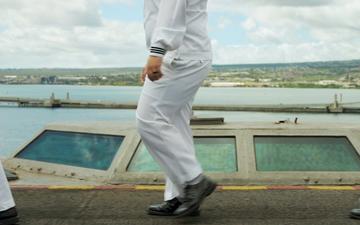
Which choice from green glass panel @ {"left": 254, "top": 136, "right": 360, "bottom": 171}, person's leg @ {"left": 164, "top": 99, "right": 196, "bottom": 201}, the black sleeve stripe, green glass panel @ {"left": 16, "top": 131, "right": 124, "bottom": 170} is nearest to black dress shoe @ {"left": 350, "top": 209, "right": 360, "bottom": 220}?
person's leg @ {"left": 164, "top": 99, "right": 196, "bottom": 201}

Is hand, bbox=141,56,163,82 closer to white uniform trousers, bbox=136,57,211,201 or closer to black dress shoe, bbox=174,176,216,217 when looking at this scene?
white uniform trousers, bbox=136,57,211,201

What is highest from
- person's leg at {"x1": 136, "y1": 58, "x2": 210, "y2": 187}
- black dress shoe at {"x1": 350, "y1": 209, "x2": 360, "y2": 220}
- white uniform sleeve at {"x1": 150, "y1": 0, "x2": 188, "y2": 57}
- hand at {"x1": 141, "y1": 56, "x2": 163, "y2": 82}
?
white uniform sleeve at {"x1": 150, "y1": 0, "x2": 188, "y2": 57}

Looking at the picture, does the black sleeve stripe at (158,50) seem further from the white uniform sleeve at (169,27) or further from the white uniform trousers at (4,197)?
the white uniform trousers at (4,197)

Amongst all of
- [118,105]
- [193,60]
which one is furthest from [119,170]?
[118,105]

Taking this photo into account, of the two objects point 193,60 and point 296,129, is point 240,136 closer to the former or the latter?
point 296,129

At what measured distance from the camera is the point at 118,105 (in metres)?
143

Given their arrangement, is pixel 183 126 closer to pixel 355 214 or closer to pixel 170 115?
pixel 170 115

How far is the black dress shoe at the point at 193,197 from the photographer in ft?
12.9

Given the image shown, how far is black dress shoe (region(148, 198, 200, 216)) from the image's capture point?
417 centimetres

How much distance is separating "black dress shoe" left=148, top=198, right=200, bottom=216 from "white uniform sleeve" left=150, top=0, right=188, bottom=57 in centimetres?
116

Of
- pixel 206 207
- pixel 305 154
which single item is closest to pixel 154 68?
pixel 206 207

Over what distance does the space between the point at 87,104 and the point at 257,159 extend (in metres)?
142

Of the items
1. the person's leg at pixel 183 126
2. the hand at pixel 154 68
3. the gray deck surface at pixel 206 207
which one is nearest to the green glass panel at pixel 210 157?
the gray deck surface at pixel 206 207

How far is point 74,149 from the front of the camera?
6234 millimetres
